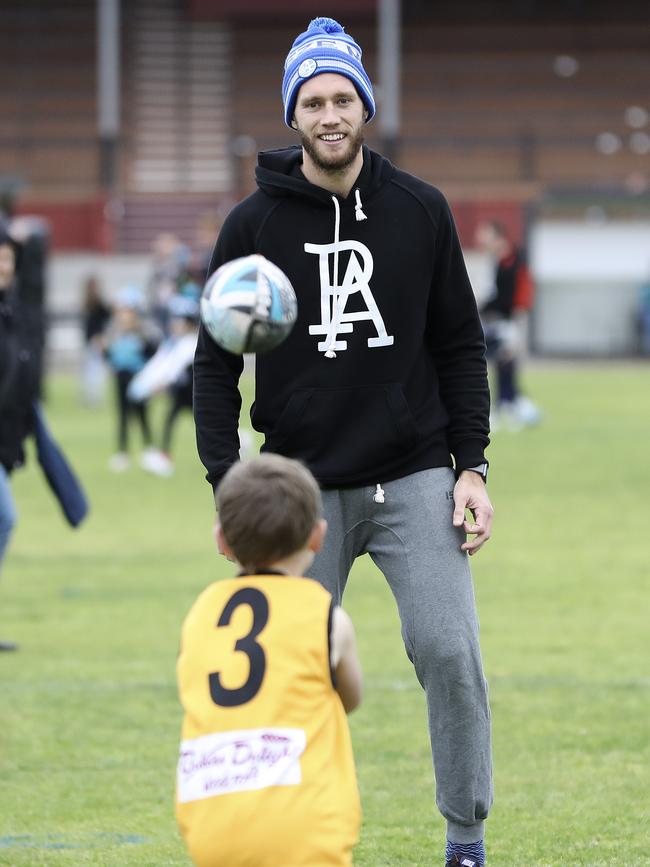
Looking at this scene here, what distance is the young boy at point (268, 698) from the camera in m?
3.40

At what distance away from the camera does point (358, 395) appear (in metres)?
4.44

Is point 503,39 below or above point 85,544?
above

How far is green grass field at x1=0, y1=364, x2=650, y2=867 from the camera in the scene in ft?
17.7

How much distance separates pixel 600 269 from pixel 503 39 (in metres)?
8.12

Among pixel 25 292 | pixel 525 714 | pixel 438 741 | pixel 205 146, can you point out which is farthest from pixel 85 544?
pixel 205 146

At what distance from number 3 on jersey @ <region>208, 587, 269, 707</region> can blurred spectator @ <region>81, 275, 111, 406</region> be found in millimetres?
19747

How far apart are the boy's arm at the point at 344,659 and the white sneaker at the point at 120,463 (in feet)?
42.8

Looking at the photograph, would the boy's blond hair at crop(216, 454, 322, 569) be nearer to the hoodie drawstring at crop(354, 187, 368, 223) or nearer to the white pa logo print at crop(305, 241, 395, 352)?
the white pa logo print at crop(305, 241, 395, 352)

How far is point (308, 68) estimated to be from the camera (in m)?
4.37

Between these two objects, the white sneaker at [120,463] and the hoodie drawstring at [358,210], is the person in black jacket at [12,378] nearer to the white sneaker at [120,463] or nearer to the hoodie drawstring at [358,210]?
the hoodie drawstring at [358,210]

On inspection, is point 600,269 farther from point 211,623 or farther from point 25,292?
point 211,623

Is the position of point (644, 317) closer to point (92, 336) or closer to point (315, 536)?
point (92, 336)

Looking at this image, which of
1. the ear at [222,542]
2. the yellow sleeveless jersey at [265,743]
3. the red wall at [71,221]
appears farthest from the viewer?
the red wall at [71,221]

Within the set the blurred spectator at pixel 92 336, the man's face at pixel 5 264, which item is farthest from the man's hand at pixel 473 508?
the blurred spectator at pixel 92 336
